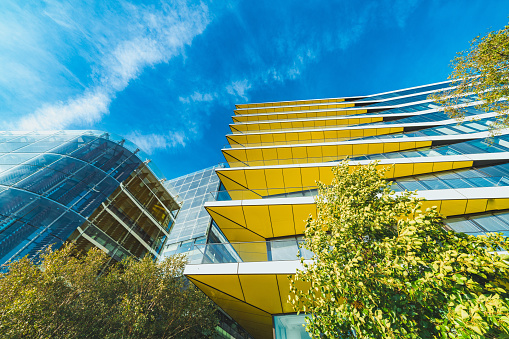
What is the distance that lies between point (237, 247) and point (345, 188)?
4.60 metres

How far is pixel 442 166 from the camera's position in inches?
408

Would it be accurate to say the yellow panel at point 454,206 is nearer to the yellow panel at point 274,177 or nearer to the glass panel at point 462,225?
the glass panel at point 462,225

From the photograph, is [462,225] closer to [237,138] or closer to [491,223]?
[491,223]

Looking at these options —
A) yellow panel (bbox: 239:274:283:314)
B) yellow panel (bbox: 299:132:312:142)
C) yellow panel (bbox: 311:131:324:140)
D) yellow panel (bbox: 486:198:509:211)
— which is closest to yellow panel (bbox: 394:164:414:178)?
yellow panel (bbox: 486:198:509:211)

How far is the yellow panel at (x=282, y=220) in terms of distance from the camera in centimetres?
876

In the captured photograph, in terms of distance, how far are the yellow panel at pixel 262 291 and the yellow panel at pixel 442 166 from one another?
39.3 feet

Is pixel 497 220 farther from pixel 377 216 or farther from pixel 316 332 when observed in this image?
pixel 316 332

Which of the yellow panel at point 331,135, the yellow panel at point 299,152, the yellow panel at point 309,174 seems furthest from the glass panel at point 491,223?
the yellow panel at point 331,135

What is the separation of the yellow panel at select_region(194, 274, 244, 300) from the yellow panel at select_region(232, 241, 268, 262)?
752 millimetres

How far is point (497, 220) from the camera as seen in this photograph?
24.0ft

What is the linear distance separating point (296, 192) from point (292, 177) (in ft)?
3.34

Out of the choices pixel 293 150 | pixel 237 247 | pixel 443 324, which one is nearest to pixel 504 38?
pixel 443 324

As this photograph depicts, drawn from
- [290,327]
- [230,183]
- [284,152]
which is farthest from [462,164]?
[230,183]

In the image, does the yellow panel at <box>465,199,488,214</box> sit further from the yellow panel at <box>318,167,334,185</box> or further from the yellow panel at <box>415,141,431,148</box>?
the yellow panel at <box>415,141,431,148</box>
